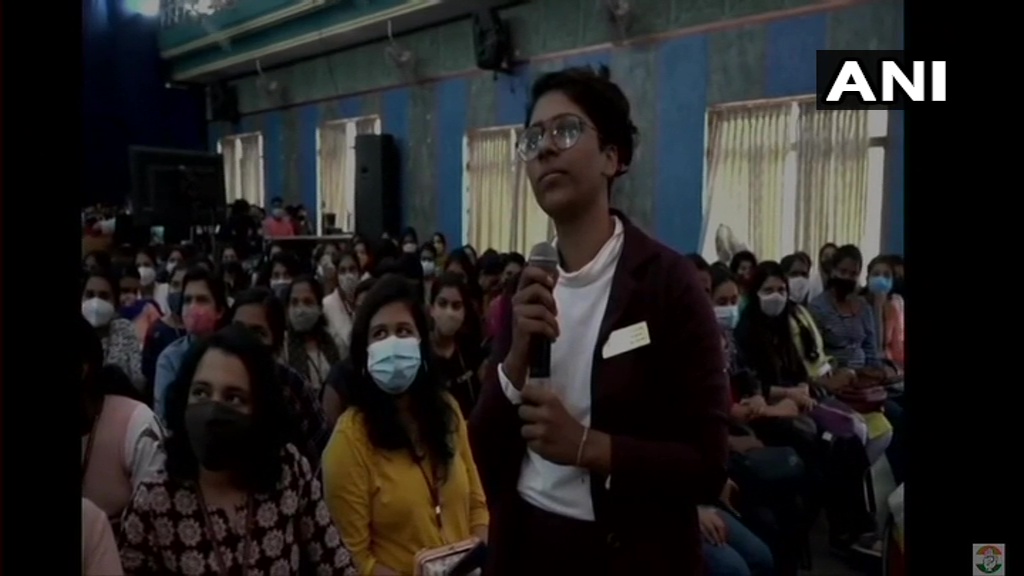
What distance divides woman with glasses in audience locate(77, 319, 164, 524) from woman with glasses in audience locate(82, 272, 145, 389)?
933 mm

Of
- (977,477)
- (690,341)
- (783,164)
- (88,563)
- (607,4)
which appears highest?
(607,4)

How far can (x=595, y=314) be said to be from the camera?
1.04 m

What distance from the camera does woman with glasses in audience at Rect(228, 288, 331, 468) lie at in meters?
2.09

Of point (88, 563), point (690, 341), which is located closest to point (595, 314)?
point (690, 341)

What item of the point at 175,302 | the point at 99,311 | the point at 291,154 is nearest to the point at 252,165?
the point at 291,154

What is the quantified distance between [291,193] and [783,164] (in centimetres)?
633

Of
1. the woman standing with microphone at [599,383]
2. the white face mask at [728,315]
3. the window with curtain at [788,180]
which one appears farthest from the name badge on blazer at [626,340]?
the window with curtain at [788,180]

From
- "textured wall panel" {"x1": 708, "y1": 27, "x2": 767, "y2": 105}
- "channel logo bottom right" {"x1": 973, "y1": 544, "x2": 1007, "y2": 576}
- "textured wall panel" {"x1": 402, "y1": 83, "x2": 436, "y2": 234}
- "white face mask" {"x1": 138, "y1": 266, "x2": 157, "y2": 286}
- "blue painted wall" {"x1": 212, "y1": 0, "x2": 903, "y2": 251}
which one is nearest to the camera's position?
"channel logo bottom right" {"x1": 973, "y1": 544, "x2": 1007, "y2": 576}

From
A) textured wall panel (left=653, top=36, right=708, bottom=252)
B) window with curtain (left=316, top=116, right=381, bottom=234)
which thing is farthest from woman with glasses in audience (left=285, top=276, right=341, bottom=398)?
window with curtain (left=316, top=116, right=381, bottom=234)

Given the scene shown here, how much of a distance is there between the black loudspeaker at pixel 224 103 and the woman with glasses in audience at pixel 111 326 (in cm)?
719

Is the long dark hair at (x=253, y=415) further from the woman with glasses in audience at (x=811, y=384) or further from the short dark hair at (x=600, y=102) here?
the woman with glasses in audience at (x=811, y=384)

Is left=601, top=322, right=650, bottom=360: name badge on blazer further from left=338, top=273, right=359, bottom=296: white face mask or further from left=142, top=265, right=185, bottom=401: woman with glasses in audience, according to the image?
left=338, top=273, right=359, bottom=296: white face mask

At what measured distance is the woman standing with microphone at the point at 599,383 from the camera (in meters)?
0.99

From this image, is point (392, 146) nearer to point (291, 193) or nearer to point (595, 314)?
point (291, 193)
